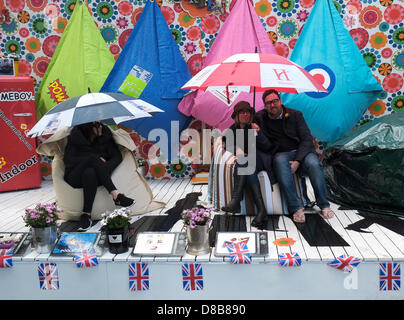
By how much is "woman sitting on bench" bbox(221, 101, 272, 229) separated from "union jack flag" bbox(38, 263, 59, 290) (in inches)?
52.5

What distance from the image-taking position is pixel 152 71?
4.21 metres

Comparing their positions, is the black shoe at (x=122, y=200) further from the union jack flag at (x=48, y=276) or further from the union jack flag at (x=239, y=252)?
the union jack flag at (x=239, y=252)

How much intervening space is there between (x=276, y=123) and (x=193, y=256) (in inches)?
55.0

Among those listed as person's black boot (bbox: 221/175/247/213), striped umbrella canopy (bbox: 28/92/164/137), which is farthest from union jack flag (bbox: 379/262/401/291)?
striped umbrella canopy (bbox: 28/92/164/137)

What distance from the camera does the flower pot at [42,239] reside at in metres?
2.44

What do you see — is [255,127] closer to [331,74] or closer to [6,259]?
[331,74]

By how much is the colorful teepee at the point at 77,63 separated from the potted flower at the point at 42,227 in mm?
2028

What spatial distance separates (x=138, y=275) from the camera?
2324 mm

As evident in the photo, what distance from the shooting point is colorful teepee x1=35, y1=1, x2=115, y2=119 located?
4219mm

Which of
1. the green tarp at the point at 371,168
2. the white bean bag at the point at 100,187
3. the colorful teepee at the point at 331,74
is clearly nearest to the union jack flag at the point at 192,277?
the white bean bag at the point at 100,187

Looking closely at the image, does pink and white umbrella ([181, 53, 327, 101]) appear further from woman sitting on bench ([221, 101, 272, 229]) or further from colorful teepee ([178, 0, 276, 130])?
colorful teepee ([178, 0, 276, 130])

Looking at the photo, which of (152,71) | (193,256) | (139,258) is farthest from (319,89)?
(152,71)

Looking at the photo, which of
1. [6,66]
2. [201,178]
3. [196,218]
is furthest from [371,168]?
[6,66]

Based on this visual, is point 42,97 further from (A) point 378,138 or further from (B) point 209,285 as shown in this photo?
(A) point 378,138
